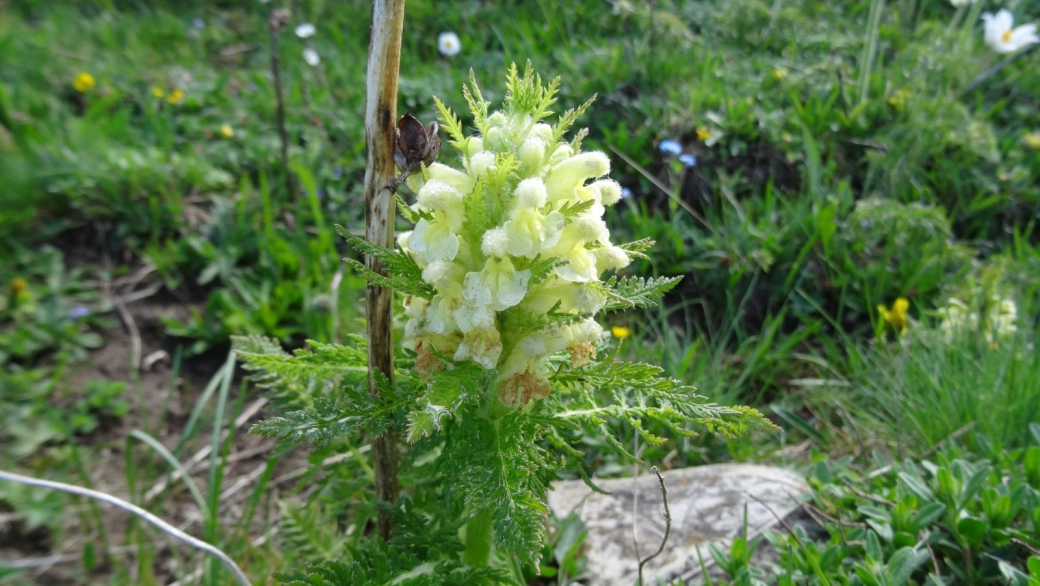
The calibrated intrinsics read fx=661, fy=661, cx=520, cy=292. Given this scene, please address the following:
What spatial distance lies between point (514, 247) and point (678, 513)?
994 mm

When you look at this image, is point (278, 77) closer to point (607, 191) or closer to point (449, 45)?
point (449, 45)

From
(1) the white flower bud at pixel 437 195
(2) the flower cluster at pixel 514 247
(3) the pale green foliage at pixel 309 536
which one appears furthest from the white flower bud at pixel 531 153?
(3) the pale green foliage at pixel 309 536

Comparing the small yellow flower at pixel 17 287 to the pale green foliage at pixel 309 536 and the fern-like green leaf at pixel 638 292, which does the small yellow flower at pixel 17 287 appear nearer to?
the pale green foliage at pixel 309 536

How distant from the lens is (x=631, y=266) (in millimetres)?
2691

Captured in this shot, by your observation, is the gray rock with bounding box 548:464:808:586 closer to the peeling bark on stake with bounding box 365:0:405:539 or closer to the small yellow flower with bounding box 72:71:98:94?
the peeling bark on stake with bounding box 365:0:405:539

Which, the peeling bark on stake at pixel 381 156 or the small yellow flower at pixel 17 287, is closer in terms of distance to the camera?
the peeling bark on stake at pixel 381 156

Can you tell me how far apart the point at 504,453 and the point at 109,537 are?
174 cm

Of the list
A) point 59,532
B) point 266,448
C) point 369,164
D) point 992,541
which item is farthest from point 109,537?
point 992,541

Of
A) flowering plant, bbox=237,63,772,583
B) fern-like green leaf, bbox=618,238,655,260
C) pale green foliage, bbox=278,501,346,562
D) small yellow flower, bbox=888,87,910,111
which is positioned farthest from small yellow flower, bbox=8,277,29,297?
small yellow flower, bbox=888,87,910,111

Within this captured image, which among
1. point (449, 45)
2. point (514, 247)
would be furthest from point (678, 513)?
point (449, 45)

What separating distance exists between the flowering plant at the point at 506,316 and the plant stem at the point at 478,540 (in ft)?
0.17

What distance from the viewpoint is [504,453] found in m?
0.98

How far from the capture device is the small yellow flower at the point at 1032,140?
318 centimetres

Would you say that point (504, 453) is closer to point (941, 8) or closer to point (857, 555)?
point (857, 555)
